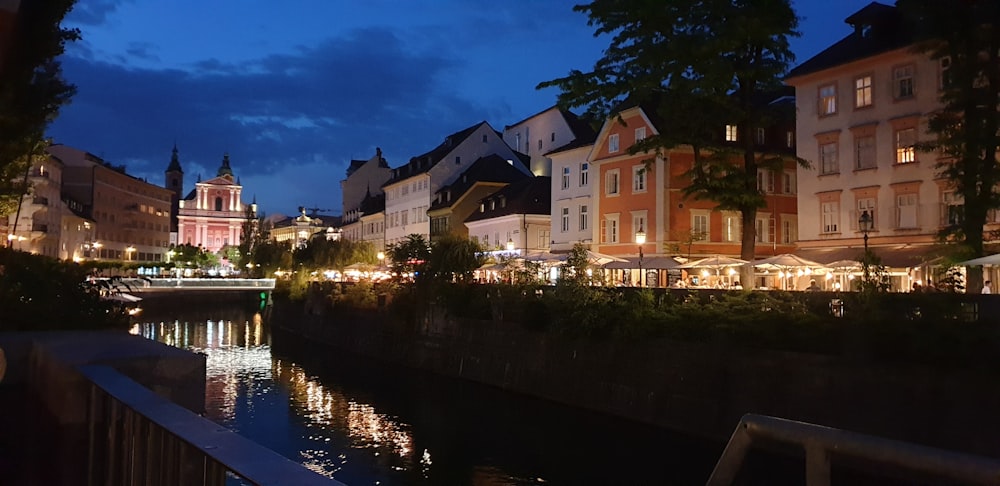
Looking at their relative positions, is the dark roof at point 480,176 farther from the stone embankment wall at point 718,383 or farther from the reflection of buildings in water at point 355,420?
the reflection of buildings in water at point 355,420

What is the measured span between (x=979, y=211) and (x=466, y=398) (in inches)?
779

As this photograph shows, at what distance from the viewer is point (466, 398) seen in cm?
3388

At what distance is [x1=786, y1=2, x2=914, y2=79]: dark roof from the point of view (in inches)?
1591

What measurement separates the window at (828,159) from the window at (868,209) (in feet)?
7.24

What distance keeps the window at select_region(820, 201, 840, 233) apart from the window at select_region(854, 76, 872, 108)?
512 centimetres

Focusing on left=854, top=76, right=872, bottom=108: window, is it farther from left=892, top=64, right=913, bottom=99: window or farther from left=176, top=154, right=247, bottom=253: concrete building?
left=176, top=154, right=247, bottom=253: concrete building

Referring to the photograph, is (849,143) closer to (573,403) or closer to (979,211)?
(979,211)

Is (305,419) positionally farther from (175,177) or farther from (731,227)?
(175,177)

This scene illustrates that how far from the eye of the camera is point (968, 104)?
2767 centimetres

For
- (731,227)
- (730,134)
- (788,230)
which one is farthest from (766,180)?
(731,227)

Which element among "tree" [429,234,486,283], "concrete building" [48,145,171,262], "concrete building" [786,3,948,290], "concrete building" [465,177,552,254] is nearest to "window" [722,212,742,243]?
"concrete building" [786,3,948,290]

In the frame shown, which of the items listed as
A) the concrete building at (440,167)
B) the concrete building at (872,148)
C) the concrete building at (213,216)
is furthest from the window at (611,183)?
the concrete building at (213,216)

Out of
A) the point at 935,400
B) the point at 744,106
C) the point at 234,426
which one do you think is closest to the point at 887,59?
the point at 744,106

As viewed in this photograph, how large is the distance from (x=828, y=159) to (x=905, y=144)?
450cm
